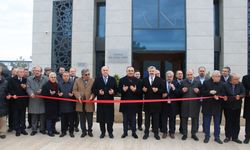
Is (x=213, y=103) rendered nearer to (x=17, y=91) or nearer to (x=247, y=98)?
(x=247, y=98)

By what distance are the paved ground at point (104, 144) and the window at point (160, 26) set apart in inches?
398

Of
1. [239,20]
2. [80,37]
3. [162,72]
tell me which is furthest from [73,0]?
[239,20]

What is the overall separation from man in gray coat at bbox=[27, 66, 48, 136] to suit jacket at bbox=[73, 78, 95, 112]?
1.05 m

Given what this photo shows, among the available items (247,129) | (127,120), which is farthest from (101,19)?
(247,129)

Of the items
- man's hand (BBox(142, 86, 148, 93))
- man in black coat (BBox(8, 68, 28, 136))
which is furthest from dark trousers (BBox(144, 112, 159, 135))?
man in black coat (BBox(8, 68, 28, 136))

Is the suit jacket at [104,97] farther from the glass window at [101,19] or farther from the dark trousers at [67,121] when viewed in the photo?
the glass window at [101,19]

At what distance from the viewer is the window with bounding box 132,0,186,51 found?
59.7 feet

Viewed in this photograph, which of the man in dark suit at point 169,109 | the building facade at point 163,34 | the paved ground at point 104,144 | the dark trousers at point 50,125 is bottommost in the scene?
the paved ground at point 104,144

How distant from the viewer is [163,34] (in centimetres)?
1822

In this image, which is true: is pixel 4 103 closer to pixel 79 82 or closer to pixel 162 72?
pixel 79 82

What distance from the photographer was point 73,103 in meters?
8.95

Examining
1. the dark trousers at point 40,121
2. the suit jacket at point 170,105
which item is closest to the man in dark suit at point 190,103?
the suit jacket at point 170,105

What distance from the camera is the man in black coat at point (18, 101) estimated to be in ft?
29.4

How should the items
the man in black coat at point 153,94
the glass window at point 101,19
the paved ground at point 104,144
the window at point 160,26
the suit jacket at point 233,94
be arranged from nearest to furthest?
the paved ground at point 104,144
the suit jacket at point 233,94
the man in black coat at point 153,94
the window at point 160,26
the glass window at point 101,19
